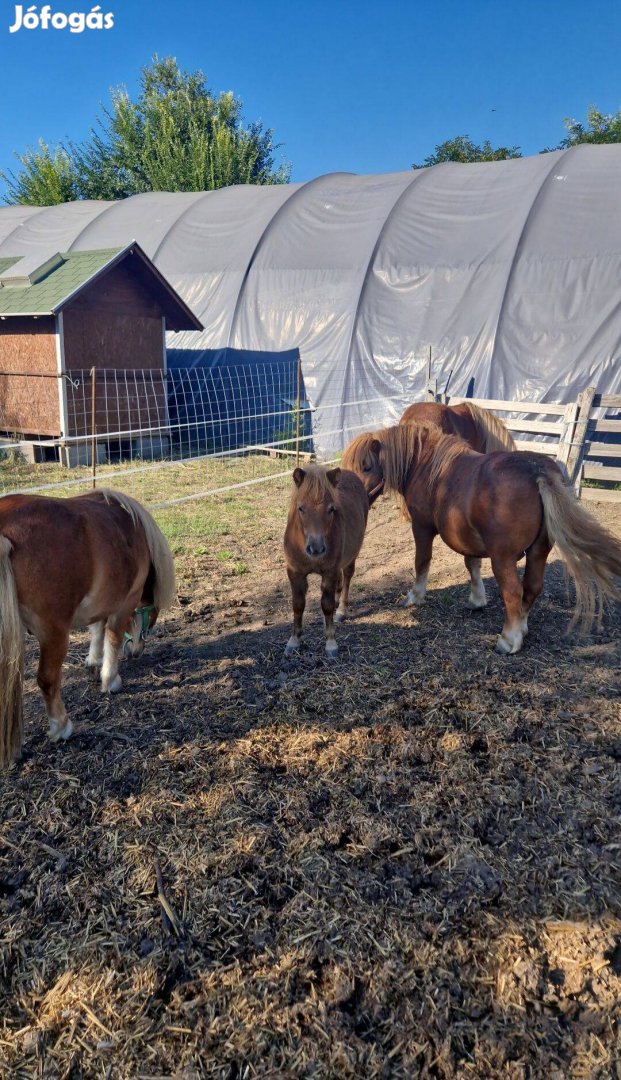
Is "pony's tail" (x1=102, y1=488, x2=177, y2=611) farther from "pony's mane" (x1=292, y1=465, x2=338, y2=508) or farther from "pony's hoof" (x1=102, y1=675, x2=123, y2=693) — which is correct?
"pony's mane" (x1=292, y1=465, x2=338, y2=508)

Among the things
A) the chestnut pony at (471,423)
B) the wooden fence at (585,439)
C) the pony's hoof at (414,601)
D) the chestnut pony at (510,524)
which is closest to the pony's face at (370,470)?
the chestnut pony at (510,524)

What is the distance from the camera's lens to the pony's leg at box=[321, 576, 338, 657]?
4844 mm

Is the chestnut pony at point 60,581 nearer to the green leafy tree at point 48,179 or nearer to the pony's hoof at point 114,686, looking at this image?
the pony's hoof at point 114,686

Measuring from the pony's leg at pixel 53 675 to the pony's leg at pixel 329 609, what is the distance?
1909 millimetres

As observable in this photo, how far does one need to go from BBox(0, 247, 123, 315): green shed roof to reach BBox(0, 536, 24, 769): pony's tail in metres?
10.4

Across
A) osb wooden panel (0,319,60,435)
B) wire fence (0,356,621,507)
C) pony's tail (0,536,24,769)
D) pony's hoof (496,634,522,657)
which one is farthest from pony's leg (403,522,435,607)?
osb wooden panel (0,319,60,435)

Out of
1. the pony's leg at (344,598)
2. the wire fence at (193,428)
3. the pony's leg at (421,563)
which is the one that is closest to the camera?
the pony's leg at (344,598)

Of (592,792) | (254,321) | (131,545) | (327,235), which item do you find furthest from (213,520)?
(327,235)

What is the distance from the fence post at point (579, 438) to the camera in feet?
35.2

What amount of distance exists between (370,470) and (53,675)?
11.4ft

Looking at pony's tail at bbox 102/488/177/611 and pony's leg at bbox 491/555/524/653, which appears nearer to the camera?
pony's tail at bbox 102/488/177/611

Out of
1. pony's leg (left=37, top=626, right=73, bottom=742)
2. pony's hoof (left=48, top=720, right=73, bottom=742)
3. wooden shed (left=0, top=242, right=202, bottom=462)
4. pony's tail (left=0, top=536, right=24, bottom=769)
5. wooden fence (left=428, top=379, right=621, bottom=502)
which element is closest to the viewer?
pony's tail (left=0, top=536, right=24, bottom=769)

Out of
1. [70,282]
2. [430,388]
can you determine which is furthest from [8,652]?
[70,282]

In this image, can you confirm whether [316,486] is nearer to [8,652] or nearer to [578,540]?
[578,540]
